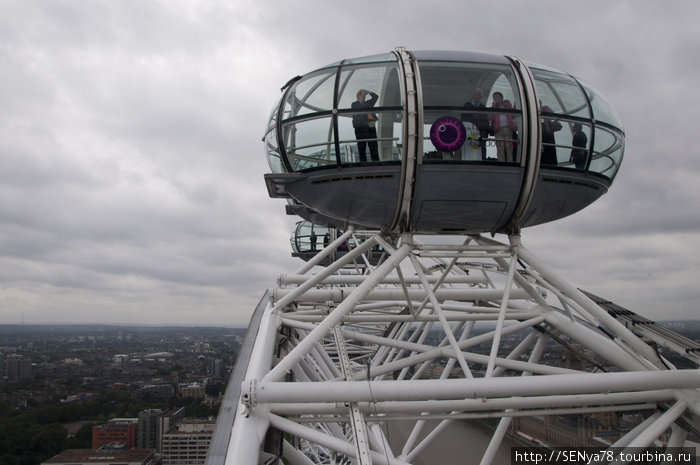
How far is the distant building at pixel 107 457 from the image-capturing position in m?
36.1

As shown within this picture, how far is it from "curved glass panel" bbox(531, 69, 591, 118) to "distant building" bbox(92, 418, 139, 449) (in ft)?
147

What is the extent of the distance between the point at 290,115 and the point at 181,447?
36714mm

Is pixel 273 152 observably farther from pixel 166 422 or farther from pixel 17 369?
pixel 17 369

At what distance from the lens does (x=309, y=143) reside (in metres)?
7.77

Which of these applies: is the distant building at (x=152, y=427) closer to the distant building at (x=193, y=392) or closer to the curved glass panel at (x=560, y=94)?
the distant building at (x=193, y=392)

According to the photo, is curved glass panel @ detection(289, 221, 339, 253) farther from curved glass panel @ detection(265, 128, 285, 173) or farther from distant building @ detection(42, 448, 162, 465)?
distant building @ detection(42, 448, 162, 465)

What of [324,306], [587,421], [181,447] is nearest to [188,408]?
[181,447]

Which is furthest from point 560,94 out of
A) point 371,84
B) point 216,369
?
point 216,369

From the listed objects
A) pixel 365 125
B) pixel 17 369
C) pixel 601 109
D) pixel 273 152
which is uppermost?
pixel 601 109

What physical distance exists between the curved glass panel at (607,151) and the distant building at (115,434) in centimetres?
4446

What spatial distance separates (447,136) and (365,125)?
1053mm

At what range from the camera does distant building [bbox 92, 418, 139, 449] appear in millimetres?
44031

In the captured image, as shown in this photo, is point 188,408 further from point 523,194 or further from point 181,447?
point 523,194

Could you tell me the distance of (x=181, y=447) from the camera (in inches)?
1542
